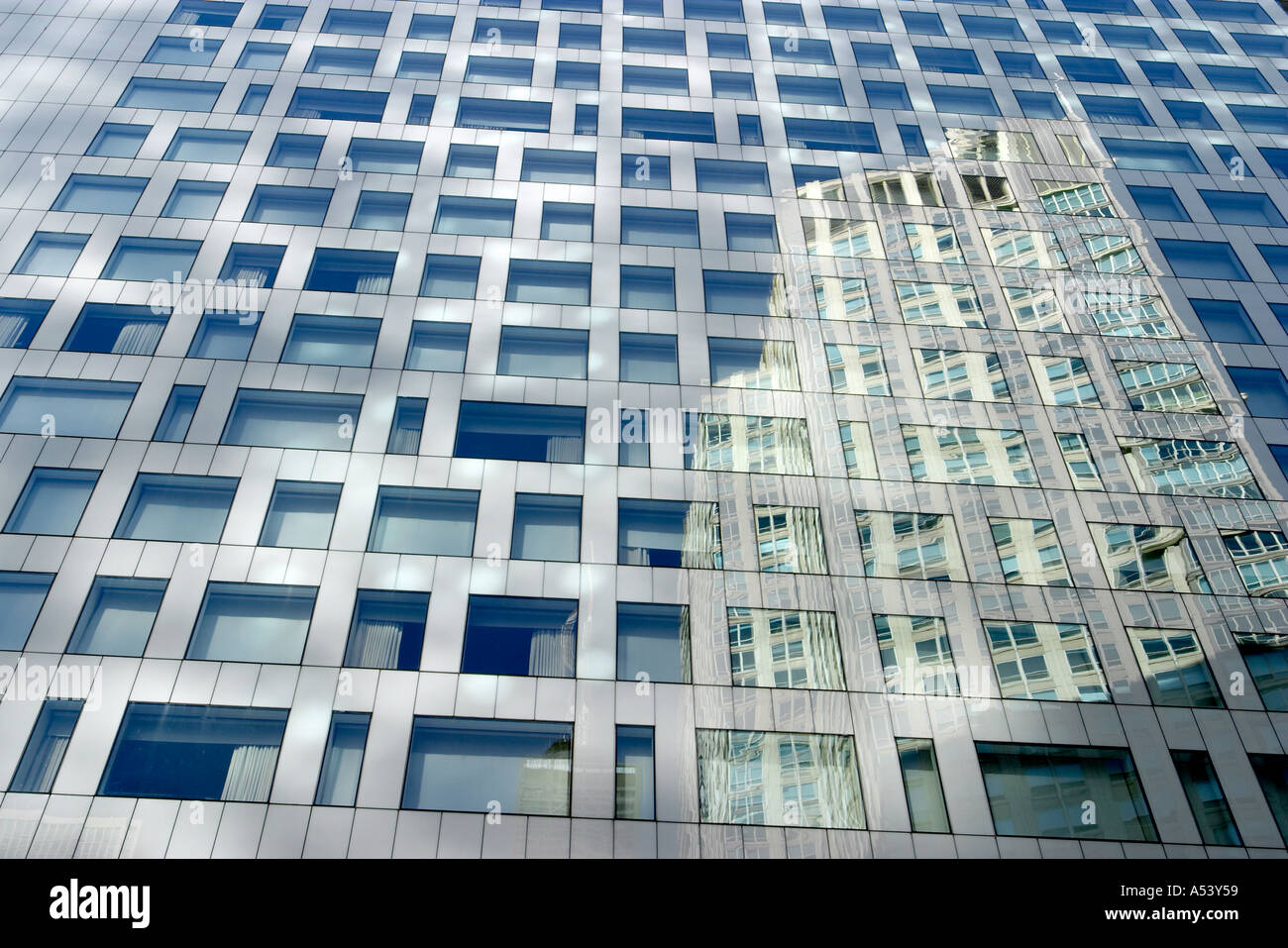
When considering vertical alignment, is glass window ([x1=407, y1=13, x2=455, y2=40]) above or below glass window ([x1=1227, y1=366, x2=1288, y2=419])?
above

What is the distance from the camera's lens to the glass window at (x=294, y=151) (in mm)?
30594

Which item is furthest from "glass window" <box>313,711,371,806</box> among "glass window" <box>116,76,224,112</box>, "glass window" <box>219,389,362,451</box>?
"glass window" <box>116,76,224,112</box>

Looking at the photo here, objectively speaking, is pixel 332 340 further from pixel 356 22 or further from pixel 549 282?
pixel 356 22

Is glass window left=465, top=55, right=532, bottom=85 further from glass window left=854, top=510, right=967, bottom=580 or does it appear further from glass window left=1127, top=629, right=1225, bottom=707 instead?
glass window left=1127, top=629, right=1225, bottom=707

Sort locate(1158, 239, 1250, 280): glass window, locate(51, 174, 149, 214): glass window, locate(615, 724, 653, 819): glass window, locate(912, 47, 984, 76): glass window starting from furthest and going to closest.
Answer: locate(912, 47, 984, 76): glass window, locate(1158, 239, 1250, 280): glass window, locate(51, 174, 149, 214): glass window, locate(615, 724, 653, 819): glass window

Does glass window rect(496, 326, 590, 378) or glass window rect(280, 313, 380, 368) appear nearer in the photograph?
glass window rect(280, 313, 380, 368)

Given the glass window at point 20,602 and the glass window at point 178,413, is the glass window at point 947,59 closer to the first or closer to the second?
the glass window at point 178,413

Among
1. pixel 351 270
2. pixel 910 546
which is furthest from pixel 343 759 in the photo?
pixel 351 270

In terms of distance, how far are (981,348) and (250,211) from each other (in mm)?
22254

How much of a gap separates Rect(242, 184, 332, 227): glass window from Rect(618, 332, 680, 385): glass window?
417 inches

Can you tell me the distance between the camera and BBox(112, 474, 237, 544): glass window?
20983mm

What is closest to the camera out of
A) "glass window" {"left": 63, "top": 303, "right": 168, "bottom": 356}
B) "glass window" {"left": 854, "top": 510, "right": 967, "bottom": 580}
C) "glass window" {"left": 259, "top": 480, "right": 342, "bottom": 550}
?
"glass window" {"left": 259, "top": 480, "right": 342, "bottom": 550}

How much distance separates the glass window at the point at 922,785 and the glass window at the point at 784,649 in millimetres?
1848
